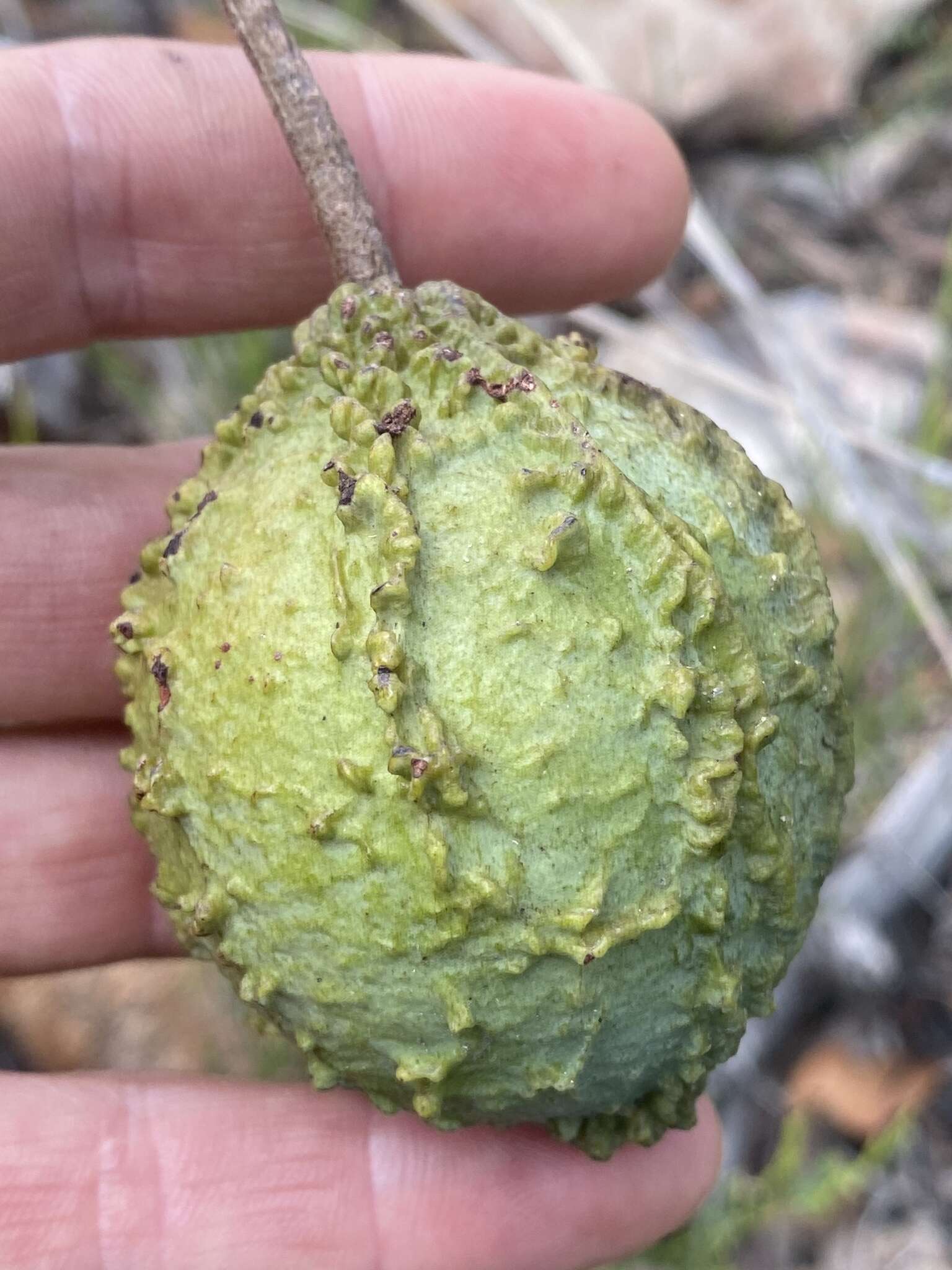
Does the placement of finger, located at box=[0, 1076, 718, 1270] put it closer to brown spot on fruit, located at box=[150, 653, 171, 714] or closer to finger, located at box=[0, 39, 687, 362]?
brown spot on fruit, located at box=[150, 653, 171, 714]

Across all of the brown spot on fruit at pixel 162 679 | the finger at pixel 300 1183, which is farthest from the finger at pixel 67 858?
the brown spot on fruit at pixel 162 679

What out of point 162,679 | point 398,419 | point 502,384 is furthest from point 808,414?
point 162,679

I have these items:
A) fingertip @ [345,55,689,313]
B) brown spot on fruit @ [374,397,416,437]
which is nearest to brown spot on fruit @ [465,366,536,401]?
brown spot on fruit @ [374,397,416,437]

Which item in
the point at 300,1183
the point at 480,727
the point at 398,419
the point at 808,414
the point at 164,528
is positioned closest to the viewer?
the point at 480,727

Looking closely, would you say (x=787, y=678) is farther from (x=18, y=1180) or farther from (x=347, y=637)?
(x=18, y=1180)

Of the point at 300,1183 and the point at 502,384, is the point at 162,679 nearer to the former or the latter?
the point at 502,384

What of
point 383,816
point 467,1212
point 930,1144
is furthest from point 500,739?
point 930,1144

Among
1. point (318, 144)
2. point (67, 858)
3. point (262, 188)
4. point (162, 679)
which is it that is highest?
point (318, 144)
